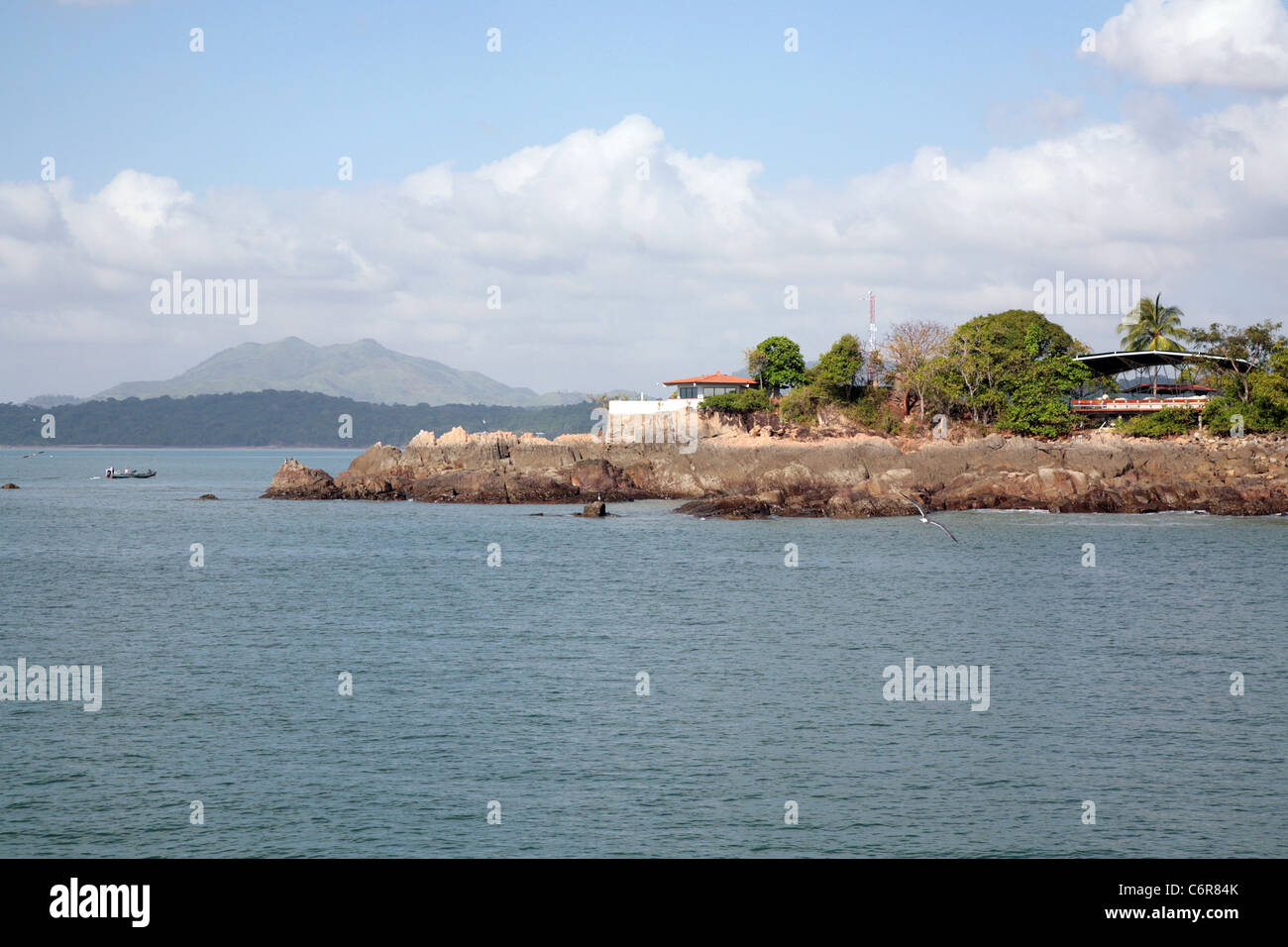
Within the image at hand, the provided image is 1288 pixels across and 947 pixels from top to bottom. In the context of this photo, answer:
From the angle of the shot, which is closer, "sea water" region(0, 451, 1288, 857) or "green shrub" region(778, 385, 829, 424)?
"sea water" region(0, 451, 1288, 857)

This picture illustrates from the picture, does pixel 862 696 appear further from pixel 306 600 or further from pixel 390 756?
pixel 306 600

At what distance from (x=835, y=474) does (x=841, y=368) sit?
20.7 metres

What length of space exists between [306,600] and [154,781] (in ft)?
67.8

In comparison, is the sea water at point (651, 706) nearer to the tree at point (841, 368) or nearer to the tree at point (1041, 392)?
the tree at point (1041, 392)

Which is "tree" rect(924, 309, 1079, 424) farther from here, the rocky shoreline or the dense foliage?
the rocky shoreline

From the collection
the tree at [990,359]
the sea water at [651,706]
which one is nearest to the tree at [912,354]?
the tree at [990,359]

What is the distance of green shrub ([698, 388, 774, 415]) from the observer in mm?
92375

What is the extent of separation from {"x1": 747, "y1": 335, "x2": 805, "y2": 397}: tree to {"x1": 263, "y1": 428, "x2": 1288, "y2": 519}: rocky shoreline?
33.6ft

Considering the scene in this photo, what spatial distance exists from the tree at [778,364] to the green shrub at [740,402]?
173 inches

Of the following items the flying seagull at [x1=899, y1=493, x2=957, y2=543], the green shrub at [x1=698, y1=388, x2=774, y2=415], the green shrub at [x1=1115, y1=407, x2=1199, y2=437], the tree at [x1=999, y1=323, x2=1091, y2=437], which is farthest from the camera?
the green shrub at [x1=698, y1=388, x2=774, y2=415]

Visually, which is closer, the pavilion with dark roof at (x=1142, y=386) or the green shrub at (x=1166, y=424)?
the green shrub at (x=1166, y=424)

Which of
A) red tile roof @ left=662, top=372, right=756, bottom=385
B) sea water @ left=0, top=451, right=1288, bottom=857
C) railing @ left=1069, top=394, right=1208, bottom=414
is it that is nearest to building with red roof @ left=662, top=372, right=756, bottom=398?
red tile roof @ left=662, top=372, right=756, bottom=385

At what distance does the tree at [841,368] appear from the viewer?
300 ft
